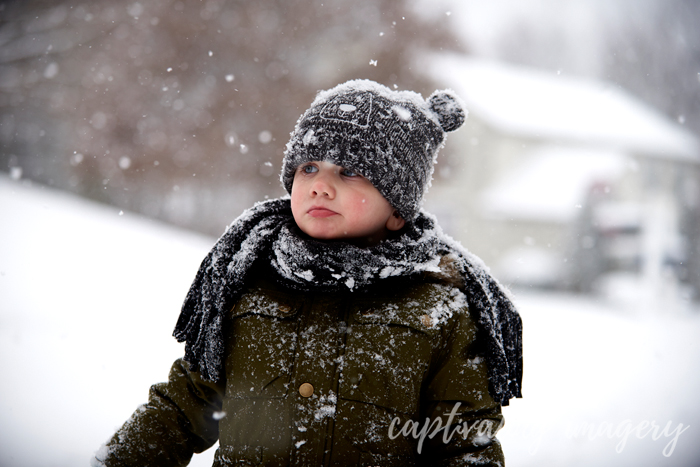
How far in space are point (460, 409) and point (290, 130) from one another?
10.9 meters

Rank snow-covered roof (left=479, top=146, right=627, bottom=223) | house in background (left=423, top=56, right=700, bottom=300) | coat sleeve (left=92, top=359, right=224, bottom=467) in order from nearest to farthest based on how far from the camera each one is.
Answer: coat sleeve (left=92, top=359, right=224, bottom=467) < house in background (left=423, top=56, right=700, bottom=300) < snow-covered roof (left=479, top=146, right=627, bottom=223)

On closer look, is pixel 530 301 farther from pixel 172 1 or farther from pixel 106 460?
pixel 172 1

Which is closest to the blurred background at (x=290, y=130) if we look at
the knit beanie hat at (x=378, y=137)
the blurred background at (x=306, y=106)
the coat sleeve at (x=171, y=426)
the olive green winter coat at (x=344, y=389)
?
the blurred background at (x=306, y=106)

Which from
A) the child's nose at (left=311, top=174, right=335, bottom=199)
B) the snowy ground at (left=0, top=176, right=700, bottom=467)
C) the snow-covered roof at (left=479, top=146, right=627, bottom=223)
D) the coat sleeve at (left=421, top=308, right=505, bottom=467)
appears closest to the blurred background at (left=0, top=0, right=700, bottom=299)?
the snow-covered roof at (left=479, top=146, right=627, bottom=223)

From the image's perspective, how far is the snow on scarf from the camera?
1.35 meters

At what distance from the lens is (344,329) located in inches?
52.6

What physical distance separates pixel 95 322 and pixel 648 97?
20608 mm

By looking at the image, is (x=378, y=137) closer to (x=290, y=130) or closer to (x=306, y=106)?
(x=290, y=130)

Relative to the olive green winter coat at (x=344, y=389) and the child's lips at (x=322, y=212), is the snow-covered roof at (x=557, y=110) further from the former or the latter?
the olive green winter coat at (x=344, y=389)

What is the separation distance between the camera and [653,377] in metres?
4.36

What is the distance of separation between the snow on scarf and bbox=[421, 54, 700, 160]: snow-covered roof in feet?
41.5

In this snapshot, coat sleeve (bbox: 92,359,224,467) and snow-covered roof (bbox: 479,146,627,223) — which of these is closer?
coat sleeve (bbox: 92,359,224,467)

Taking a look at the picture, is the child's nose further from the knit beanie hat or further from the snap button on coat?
the snap button on coat

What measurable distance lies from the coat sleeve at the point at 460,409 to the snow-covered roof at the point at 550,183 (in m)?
13.9
